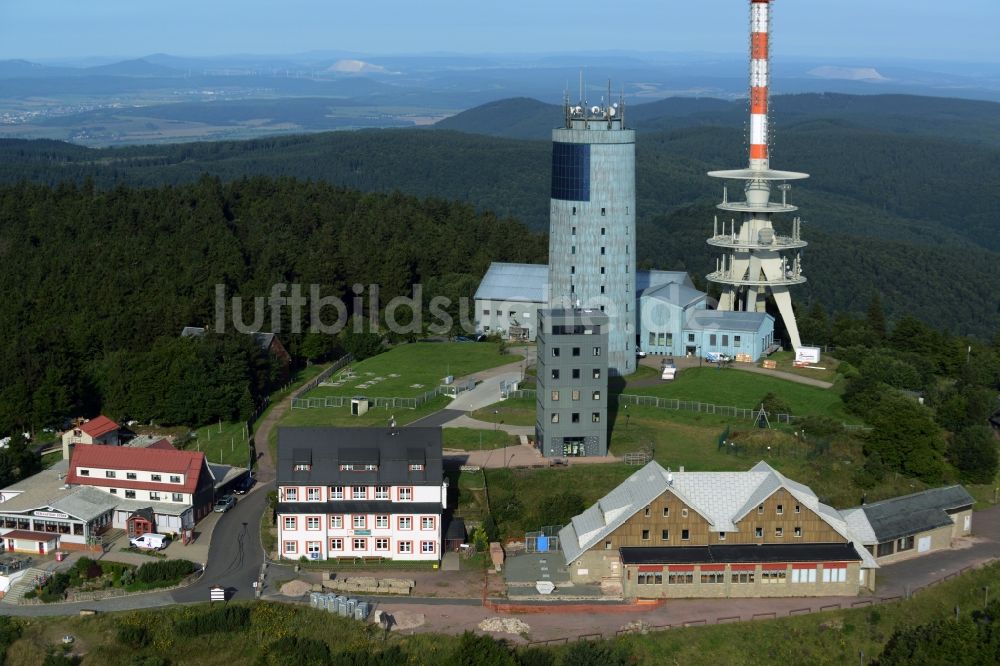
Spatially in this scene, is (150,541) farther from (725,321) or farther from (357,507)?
(725,321)

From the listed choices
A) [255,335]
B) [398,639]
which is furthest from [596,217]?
[398,639]

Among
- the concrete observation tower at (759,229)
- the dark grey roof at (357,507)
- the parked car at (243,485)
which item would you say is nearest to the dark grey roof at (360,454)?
the dark grey roof at (357,507)

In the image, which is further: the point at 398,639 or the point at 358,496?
the point at 358,496

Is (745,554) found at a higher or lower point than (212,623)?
higher

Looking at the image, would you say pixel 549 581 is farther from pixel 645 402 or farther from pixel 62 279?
pixel 62 279

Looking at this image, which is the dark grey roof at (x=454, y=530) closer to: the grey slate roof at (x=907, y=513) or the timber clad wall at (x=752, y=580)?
the timber clad wall at (x=752, y=580)
